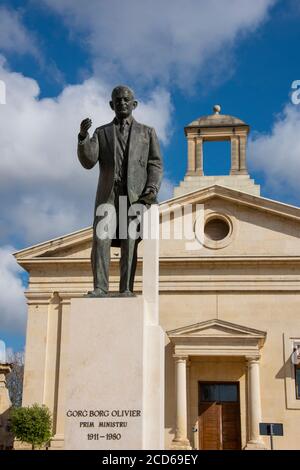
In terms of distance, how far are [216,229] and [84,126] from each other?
2498 cm

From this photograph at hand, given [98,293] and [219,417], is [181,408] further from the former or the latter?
[98,293]

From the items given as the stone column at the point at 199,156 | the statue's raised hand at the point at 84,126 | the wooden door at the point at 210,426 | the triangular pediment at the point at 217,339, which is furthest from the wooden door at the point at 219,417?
the statue's raised hand at the point at 84,126

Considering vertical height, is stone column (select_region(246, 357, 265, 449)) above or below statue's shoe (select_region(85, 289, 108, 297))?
A: above

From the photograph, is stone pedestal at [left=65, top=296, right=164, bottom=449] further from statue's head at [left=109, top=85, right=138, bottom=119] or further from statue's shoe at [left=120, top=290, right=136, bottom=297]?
statue's head at [left=109, top=85, right=138, bottom=119]

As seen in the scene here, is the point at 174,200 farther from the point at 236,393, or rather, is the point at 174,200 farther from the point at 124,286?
the point at 124,286

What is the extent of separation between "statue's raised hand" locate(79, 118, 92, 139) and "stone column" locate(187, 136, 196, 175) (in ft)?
91.6

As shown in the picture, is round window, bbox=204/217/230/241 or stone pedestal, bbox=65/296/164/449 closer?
stone pedestal, bbox=65/296/164/449

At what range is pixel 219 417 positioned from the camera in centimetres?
2911

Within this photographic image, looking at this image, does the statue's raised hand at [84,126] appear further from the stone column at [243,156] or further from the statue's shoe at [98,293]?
the stone column at [243,156]

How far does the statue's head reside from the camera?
7.90 meters

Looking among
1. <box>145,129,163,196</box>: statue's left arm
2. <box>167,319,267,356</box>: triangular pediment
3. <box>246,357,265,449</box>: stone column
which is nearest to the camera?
<box>145,129,163,196</box>: statue's left arm

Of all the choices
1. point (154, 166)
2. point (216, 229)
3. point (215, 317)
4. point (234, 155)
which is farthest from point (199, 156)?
point (154, 166)

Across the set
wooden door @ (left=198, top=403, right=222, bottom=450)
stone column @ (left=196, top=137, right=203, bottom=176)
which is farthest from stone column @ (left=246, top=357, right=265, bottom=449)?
stone column @ (left=196, top=137, right=203, bottom=176)

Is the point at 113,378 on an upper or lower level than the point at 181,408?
lower
